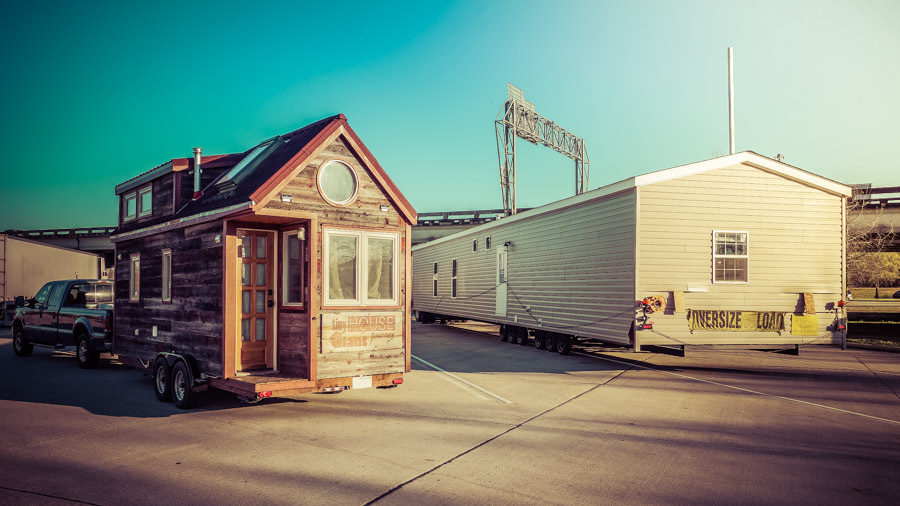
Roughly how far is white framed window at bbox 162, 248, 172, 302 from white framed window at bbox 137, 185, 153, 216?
1588mm

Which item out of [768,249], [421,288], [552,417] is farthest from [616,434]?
[421,288]

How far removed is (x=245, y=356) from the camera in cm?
895

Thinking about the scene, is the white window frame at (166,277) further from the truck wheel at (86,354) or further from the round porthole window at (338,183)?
the truck wheel at (86,354)

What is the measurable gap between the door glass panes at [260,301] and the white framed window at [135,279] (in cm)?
307

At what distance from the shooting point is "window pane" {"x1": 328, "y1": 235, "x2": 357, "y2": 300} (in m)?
8.47

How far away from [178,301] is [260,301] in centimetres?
138

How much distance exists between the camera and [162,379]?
30.7 ft

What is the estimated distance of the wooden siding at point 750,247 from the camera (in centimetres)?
1227

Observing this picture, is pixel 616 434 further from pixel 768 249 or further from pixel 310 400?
pixel 768 249

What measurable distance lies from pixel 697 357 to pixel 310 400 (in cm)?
986

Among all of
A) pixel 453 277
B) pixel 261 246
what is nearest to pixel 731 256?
pixel 261 246

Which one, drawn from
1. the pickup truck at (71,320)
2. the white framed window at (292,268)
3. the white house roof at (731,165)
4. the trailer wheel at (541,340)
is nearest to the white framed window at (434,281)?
the trailer wheel at (541,340)

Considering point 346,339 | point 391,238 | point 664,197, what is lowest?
point 346,339

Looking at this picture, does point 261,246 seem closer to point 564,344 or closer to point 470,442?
point 470,442
